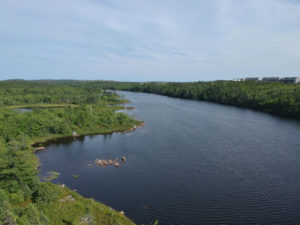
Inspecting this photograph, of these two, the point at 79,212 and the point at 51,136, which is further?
the point at 51,136

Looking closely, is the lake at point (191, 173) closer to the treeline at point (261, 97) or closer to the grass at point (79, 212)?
the grass at point (79, 212)

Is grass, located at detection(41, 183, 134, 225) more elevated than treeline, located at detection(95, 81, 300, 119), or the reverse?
treeline, located at detection(95, 81, 300, 119)

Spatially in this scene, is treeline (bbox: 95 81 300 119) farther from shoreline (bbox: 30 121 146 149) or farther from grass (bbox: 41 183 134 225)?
grass (bbox: 41 183 134 225)

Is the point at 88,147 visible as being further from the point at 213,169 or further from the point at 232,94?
the point at 232,94

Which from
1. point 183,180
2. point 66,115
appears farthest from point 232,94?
point 183,180

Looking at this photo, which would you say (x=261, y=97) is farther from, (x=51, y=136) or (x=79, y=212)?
(x=79, y=212)

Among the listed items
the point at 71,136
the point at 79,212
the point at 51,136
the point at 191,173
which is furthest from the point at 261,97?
the point at 79,212

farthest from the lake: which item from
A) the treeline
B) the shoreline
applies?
the treeline

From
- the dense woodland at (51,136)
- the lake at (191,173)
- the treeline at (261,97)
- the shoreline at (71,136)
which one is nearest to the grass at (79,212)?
the dense woodland at (51,136)

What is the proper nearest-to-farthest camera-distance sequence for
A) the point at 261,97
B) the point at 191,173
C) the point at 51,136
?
the point at 191,173 → the point at 51,136 → the point at 261,97
